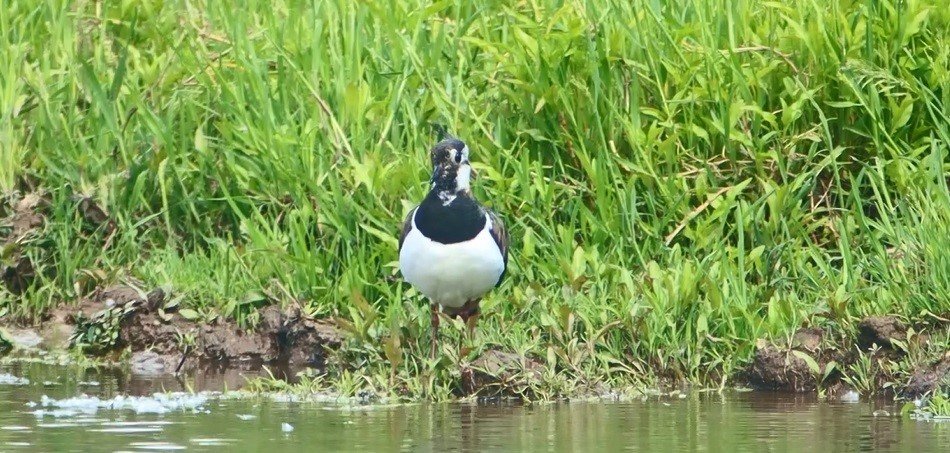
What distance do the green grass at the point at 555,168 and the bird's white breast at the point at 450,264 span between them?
17 centimetres

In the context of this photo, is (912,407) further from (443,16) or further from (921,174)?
(443,16)

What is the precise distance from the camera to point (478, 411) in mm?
5934

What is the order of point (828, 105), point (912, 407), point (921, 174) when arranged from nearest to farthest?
point (912, 407)
point (921, 174)
point (828, 105)

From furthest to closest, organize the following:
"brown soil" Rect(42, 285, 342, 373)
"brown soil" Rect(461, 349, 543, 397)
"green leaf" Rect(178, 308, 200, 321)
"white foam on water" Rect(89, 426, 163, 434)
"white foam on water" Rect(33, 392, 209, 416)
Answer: "green leaf" Rect(178, 308, 200, 321) < "brown soil" Rect(42, 285, 342, 373) < "brown soil" Rect(461, 349, 543, 397) < "white foam on water" Rect(33, 392, 209, 416) < "white foam on water" Rect(89, 426, 163, 434)

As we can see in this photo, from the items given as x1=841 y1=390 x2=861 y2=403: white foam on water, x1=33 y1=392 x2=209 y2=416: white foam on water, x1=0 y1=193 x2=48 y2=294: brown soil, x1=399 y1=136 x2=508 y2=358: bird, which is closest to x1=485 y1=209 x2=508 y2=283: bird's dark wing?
x1=399 y1=136 x2=508 y2=358: bird

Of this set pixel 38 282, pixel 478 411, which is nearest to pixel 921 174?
pixel 478 411

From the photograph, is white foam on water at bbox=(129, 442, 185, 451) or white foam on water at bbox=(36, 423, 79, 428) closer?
white foam on water at bbox=(129, 442, 185, 451)

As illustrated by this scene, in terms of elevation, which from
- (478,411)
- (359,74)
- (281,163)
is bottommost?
(478,411)

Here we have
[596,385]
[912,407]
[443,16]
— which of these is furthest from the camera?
[443,16]

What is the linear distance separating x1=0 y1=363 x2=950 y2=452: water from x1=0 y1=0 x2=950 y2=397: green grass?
1.51 ft

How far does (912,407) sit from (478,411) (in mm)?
1497

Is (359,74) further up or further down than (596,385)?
further up

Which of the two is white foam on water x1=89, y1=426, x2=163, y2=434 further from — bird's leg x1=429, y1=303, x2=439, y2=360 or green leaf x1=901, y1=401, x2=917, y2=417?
green leaf x1=901, y1=401, x2=917, y2=417

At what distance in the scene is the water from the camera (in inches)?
202
